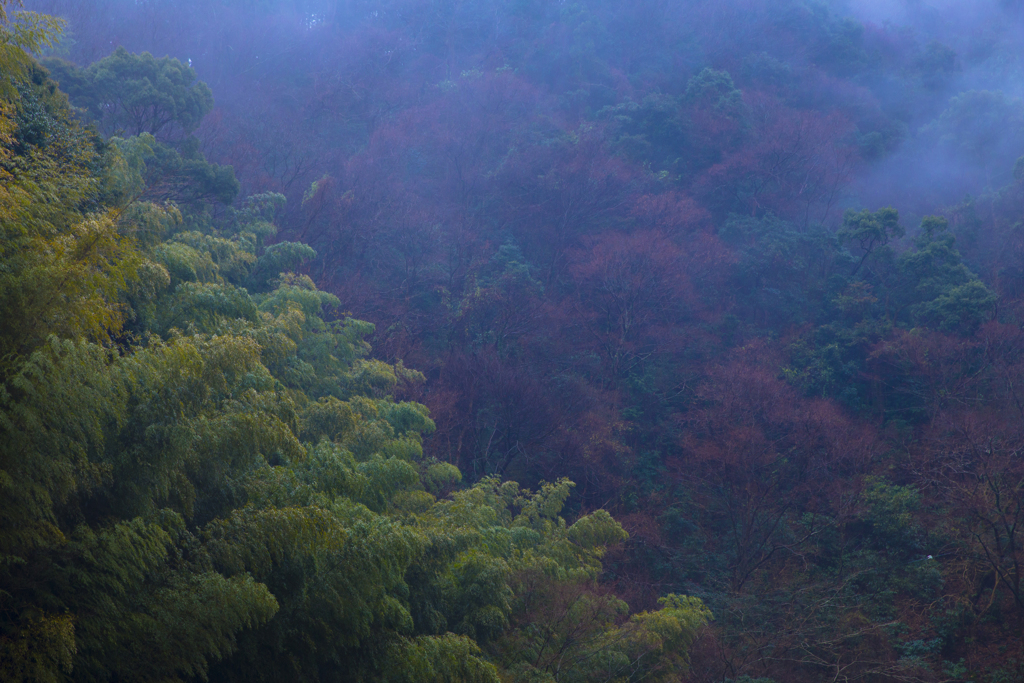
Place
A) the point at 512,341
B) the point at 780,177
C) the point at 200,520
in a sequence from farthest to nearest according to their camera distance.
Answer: the point at 780,177 < the point at 512,341 < the point at 200,520

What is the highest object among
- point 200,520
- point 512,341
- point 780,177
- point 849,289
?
point 780,177

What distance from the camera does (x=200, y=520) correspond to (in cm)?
569

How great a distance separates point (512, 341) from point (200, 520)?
1427 cm

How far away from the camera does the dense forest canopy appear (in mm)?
5074

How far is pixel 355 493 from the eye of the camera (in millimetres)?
7164

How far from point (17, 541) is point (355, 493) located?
10.6 ft

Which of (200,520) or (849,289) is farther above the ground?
(849,289)

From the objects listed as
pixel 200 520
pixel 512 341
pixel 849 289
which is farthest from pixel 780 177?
pixel 200 520

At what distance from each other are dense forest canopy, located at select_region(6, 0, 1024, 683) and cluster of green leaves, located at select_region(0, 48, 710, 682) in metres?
0.03

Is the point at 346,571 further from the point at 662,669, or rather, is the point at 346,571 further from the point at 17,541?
the point at 662,669

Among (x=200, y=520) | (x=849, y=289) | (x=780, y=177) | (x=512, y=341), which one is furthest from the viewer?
(x=780, y=177)

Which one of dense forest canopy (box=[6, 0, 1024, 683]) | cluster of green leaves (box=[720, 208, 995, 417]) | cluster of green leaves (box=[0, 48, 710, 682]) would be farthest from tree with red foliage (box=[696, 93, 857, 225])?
cluster of green leaves (box=[0, 48, 710, 682])

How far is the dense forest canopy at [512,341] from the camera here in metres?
5.07

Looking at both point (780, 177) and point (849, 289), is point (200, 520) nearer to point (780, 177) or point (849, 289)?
point (849, 289)
